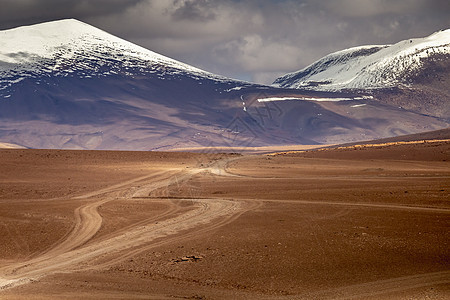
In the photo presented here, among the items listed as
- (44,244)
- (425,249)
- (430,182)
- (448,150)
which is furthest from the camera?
(448,150)

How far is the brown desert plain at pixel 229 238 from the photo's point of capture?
456 inches

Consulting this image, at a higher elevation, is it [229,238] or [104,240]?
[104,240]

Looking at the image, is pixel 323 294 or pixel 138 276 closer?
pixel 323 294

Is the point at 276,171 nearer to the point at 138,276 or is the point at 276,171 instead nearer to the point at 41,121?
the point at 138,276

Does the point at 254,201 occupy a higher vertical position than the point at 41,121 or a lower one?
lower

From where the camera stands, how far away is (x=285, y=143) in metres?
184

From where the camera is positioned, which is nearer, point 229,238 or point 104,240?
point 229,238

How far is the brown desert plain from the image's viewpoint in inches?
456

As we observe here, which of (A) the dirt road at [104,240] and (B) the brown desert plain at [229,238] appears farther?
(A) the dirt road at [104,240]

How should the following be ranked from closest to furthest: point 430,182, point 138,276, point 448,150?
1. point 138,276
2. point 430,182
3. point 448,150

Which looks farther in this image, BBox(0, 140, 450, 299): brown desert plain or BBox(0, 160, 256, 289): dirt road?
BBox(0, 160, 256, 289): dirt road

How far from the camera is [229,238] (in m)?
15.2

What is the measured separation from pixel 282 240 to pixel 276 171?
18658mm

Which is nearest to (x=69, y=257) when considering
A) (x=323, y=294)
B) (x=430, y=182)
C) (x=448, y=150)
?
(x=323, y=294)
